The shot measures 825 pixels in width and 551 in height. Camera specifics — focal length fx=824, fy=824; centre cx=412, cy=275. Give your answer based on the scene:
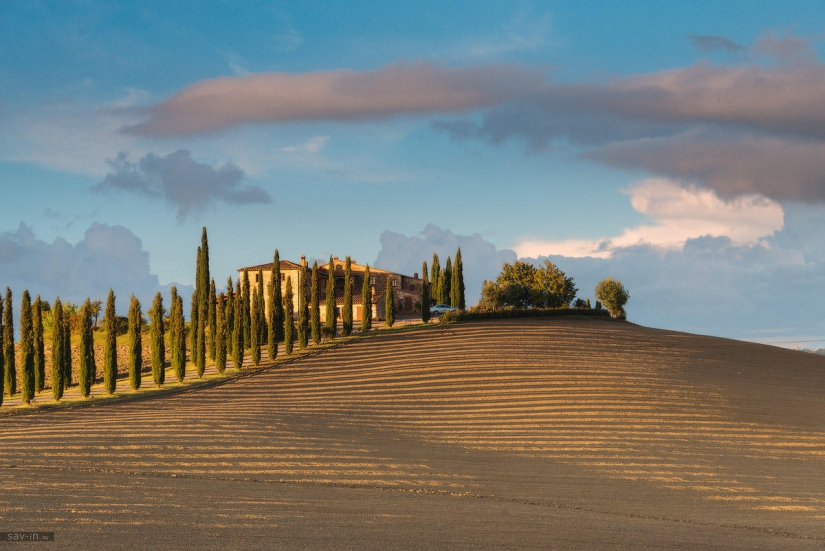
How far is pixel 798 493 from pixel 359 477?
14.8m

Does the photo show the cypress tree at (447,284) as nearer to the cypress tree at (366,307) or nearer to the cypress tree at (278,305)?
the cypress tree at (366,307)

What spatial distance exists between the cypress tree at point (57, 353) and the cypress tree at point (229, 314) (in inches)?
411

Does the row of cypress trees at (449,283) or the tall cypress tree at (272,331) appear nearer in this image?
the tall cypress tree at (272,331)

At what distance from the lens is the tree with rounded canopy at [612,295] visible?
7838 cm

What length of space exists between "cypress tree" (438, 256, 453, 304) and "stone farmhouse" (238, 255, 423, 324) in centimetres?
285

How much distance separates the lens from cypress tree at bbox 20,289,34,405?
48.4m

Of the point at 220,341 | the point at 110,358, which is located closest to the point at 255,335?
the point at 220,341

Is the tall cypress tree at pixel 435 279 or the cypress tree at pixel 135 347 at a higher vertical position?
the tall cypress tree at pixel 435 279

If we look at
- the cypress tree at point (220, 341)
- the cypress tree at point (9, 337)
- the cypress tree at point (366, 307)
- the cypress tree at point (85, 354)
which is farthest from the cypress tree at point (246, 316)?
the cypress tree at point (9, 337)

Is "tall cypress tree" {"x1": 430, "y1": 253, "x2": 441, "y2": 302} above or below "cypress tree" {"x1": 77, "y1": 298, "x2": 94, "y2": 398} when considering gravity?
above

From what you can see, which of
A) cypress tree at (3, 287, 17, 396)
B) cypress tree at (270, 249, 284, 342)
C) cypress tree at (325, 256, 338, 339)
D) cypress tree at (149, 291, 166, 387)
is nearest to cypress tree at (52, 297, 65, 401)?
cypress tree at (3, 287, 17, 396)

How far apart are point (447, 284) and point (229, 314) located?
29.0 m

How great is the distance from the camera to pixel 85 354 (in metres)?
50.1

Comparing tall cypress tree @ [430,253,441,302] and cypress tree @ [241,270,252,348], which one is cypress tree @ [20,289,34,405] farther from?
tall cypress tree @ [430,253,441,302]
